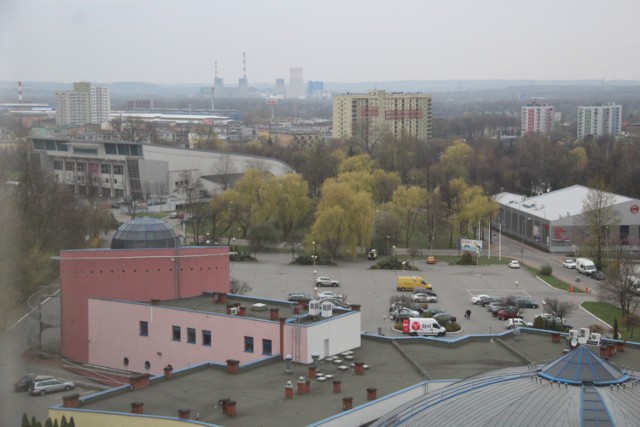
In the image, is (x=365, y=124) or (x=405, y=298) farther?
(x=365, y=124)

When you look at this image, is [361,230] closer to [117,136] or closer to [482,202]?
[482,202]

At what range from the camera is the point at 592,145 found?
133 ft

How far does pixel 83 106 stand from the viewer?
7144 cm

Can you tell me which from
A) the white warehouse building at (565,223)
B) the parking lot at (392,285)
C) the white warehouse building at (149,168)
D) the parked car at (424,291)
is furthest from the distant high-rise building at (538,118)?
the parked car at (424,291)

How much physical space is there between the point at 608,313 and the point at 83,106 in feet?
201

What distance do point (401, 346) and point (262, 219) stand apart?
13.4 metres

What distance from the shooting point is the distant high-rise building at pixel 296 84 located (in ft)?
622

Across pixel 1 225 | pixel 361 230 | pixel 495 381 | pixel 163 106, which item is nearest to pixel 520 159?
pixel 361 230

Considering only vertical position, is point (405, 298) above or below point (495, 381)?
below

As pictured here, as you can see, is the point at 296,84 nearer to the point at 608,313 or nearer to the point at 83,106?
the point at 83,106

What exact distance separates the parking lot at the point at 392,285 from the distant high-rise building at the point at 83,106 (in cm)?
4765

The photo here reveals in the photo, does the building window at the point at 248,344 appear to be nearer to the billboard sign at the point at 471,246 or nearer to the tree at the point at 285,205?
the billboard sign at the point at 471,246

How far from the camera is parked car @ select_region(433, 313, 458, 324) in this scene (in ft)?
45.1

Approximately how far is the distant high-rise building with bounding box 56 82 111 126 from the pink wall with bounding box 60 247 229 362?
179 feet
